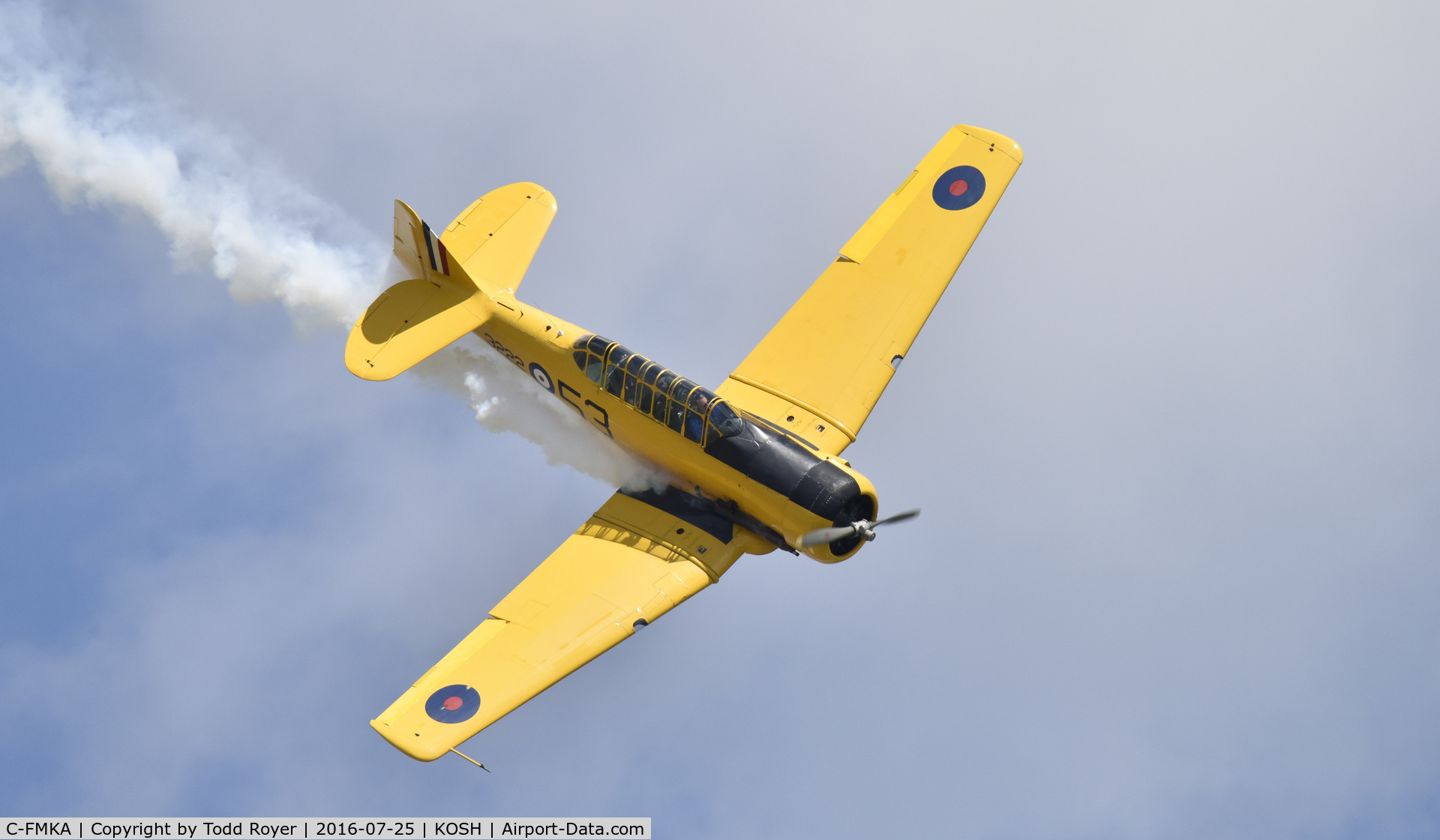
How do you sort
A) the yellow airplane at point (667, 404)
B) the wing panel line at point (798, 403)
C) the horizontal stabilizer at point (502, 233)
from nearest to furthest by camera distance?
the yellow airplane at point (667, 404)
the wing panel line at point (798, 403)
the horizontal stabilizer at point (502, 233)

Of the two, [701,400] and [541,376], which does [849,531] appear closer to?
[701,400]

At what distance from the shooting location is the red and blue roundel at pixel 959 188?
1844 centimetres

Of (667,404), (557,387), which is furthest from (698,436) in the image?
(557,387)

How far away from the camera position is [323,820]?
15.4 m

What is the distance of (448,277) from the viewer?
17.3m

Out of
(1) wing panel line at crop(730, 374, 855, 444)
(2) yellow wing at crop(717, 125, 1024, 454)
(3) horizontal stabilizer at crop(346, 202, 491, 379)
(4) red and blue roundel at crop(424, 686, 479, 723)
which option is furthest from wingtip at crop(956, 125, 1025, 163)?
(4) red and blue roundel at crop(424, 686, 479, 723)

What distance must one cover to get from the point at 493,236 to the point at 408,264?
1405 mm

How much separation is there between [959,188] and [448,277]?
8297mm

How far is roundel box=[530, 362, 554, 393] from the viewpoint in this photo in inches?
682

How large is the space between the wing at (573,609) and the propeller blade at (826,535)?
1139 millimetres

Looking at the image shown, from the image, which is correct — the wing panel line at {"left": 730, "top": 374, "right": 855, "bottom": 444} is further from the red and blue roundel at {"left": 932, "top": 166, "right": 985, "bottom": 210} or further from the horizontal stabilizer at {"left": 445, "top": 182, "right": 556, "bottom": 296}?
the red and blue roundel at {"left": 932, "top": 166, "right": 985, "bottom": 210}

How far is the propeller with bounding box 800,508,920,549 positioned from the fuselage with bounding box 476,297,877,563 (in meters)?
0.10

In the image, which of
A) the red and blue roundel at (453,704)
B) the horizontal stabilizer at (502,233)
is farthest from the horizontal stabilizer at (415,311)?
the red and blue roundel at (453,704)

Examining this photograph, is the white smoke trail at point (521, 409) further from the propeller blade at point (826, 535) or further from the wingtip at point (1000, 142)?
the wingtip at point (1000, 142)
